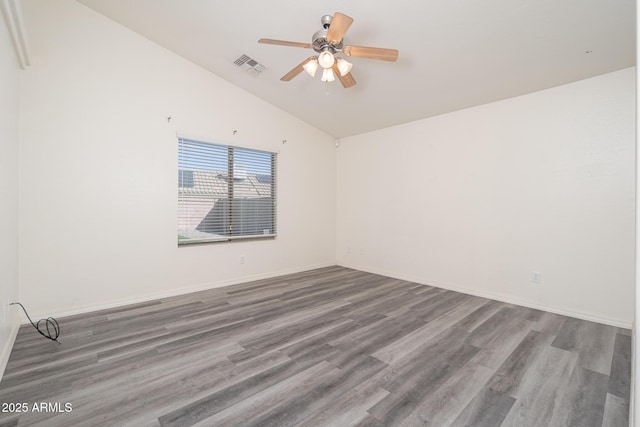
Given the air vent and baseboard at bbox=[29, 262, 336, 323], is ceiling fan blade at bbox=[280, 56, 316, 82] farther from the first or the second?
baseboard at bbox=[29, 262, 336, 323]

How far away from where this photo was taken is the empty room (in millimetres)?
1853

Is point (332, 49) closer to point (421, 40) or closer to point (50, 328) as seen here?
point (421, 40)

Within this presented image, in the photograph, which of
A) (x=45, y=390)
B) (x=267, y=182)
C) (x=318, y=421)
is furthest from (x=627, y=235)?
(x=45, y=390)

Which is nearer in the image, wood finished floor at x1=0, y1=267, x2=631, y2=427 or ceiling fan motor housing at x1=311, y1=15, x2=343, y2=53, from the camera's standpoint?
wood finished floor at x1=0, y1=267, x2=631, y2=427

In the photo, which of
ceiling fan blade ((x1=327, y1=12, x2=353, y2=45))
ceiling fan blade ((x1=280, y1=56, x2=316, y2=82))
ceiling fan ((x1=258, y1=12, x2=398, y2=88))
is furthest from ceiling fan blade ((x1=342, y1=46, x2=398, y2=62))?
ceiling fan blade ((x1=280, y1=56, x2=316, y2=82))

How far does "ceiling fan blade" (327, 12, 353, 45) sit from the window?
2.43 metres

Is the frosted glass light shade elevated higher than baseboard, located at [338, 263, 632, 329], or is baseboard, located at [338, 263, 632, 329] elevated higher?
the frosted glass light shade

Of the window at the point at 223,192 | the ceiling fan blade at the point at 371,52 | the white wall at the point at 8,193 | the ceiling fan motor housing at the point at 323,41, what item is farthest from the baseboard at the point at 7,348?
the ceiling fan blade at the point at 371,52

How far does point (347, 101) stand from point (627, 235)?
3.54m

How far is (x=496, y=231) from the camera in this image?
3.64 m

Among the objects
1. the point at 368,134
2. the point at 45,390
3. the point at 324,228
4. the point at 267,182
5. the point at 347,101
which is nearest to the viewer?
the point at 45,390

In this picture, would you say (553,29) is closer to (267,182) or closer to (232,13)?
(232,13)

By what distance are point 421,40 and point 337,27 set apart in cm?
105

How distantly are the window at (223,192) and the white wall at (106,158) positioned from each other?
0.48ft
